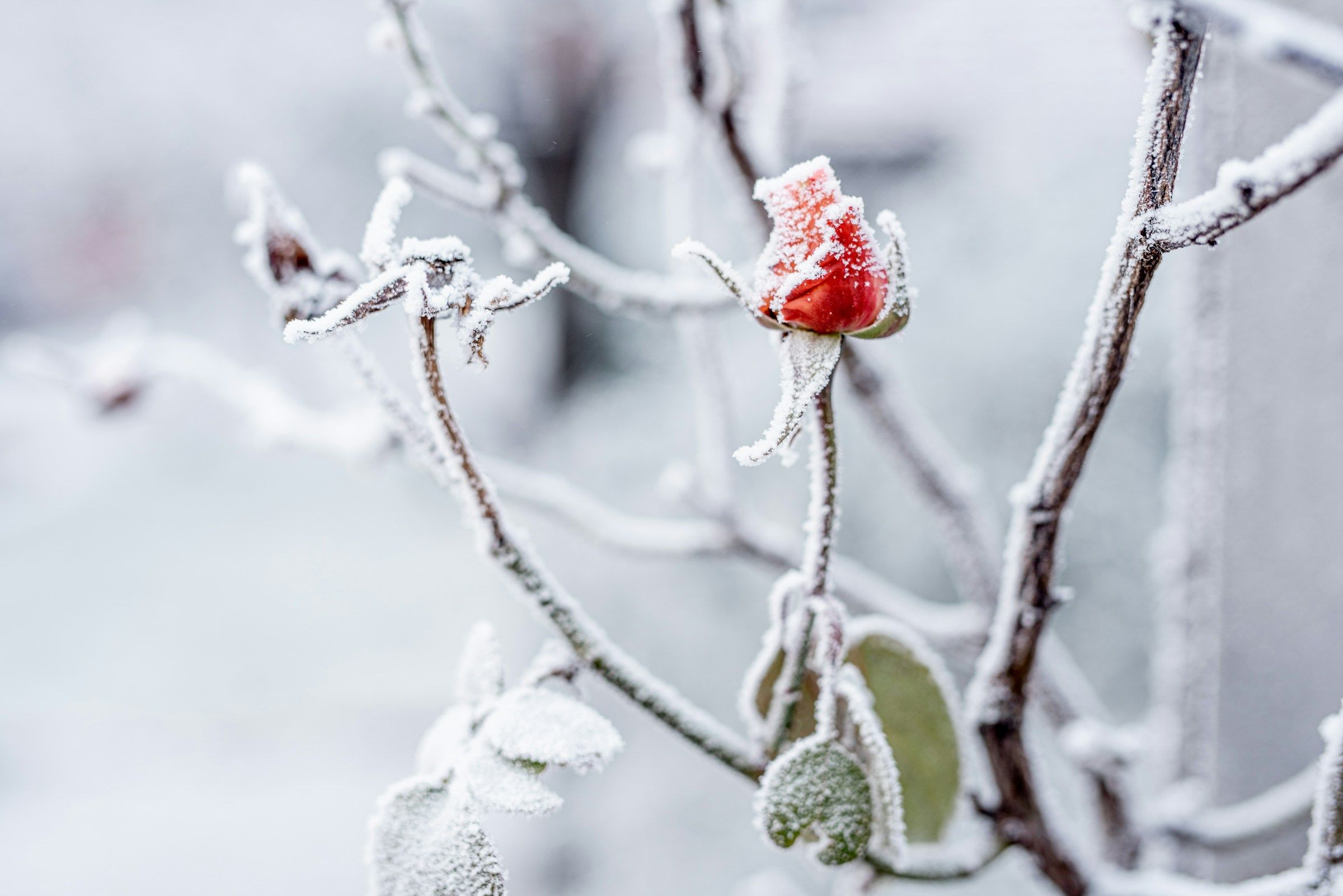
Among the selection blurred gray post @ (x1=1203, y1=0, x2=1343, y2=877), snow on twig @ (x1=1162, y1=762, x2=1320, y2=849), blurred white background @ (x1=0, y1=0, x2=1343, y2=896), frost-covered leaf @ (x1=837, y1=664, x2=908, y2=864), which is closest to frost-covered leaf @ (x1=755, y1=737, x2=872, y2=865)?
frost-covered leaf @ (x1=837, y1=664, x2=908, y2=864)

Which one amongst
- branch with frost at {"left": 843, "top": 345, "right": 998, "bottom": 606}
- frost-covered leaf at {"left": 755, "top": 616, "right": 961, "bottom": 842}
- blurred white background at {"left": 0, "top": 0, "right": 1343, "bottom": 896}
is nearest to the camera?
frost-covered leaf at {"left": 755, "top": 616, "right": 961, "bottom": 842}

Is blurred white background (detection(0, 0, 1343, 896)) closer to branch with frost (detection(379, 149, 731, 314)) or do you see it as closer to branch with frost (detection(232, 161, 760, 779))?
branch with frost (detection(379, 149, 731, 314))

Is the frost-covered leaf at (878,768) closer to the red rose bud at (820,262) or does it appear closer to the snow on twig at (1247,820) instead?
the red rose bud at (820,262)

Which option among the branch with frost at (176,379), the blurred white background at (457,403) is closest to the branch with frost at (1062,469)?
the branch with frost at (176,379)

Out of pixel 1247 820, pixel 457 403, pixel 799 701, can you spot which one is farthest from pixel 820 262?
pixel 457 403

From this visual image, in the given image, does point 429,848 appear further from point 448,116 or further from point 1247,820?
point 1247,820

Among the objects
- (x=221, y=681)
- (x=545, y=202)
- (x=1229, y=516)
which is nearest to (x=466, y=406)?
(x=545, y=202)
